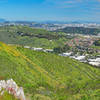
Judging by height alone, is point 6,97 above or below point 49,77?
above

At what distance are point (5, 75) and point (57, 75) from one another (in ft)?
78.0

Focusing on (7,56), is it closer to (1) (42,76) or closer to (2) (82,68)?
(1) (42,76)

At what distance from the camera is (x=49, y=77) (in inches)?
2530

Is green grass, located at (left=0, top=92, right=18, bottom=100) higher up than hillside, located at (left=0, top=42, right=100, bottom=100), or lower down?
higher up

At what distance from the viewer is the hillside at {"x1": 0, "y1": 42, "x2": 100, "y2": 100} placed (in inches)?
1859

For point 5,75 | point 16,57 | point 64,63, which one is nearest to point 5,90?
point 5,75

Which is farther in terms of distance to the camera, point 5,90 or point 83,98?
point 83,98

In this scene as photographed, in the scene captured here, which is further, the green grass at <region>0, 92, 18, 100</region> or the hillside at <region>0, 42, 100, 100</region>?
the hillside at <region>0, 42, 100, 100</region>

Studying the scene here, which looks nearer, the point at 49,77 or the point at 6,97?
the point at 6,97

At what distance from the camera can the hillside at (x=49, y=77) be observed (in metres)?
47.2

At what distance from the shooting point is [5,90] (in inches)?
1227

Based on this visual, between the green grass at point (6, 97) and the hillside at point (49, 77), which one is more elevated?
the green grass at point (6, 97)

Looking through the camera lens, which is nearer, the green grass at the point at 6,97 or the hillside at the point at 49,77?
the green grass at the point at 6,97

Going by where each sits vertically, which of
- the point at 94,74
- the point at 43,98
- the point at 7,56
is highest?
the point at 7,56
